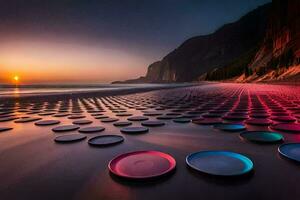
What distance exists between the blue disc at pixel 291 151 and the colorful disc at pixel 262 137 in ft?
1.26

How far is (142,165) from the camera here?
2436 millimetres

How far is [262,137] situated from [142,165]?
7.40 ft

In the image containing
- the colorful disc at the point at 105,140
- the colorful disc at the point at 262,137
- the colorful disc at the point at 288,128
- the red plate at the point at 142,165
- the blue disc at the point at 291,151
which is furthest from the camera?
the colorful disc at the point at 288,128

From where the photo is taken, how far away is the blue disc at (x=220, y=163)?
2.21 m

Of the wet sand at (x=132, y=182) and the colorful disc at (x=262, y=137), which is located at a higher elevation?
the colorful disc at (x=262, y=137)

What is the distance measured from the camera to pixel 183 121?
17.9ft

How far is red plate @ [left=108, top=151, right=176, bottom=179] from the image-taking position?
87.1 inches

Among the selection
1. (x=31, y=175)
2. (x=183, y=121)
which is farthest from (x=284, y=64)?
(x=31, y=175)

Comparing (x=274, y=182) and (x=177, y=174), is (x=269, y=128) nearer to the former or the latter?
(x=274, y=182)

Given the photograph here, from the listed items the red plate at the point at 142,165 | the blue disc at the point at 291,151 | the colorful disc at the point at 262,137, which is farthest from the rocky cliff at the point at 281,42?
the red plate at the point at 142,165

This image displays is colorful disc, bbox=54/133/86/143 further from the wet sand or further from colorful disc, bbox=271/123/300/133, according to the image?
colorful disc, bbox=271/123/300/133

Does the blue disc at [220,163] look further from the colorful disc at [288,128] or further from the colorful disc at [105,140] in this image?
the colorful disc at [288,128]

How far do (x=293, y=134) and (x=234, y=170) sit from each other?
7.22 feet

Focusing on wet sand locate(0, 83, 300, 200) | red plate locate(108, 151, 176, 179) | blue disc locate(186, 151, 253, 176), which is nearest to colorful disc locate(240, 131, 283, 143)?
wet sand locate(0, 83, 300, 200)
